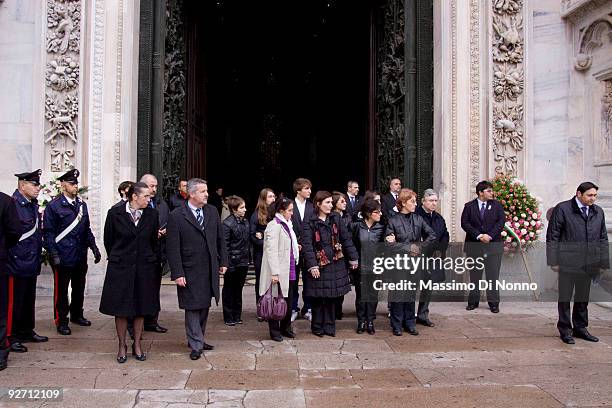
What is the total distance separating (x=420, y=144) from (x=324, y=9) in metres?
11.6

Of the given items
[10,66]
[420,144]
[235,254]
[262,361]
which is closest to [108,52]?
[10,66]

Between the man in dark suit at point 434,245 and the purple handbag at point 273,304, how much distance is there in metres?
2.03

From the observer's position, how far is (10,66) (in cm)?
994

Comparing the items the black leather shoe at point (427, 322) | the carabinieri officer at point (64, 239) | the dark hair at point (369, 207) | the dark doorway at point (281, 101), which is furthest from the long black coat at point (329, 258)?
the dark doorway at point (281, 101)

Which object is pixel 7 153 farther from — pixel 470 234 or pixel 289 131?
pixel 289 131

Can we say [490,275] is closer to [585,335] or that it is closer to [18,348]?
[585,335]

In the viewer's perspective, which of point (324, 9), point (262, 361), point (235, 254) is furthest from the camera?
point (324, 9)

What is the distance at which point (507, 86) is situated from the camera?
10.2m

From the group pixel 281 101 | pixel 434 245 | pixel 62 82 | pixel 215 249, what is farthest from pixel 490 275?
pixel 281 101

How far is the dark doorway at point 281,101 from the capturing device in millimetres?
21500

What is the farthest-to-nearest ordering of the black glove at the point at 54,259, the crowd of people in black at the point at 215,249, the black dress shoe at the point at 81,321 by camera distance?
the black dress shoe at the point at 81,321 → the black glove at the point at 54,259 → the crowd of people in black at the point at 215,249

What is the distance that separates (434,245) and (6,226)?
5.09 meters

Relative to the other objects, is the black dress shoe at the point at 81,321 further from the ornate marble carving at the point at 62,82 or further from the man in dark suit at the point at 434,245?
the man in dark suit at the point at 434,245

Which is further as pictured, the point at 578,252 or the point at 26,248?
the point at 578,252
